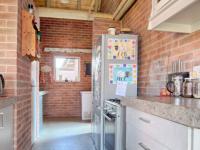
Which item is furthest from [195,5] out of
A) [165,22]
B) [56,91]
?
[56,91]

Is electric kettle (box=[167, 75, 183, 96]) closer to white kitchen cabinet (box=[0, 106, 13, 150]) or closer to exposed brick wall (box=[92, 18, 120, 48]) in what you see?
white kitchen cabinet (box=[0, 106, 13, 150])

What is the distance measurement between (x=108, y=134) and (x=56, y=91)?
4.25 metres

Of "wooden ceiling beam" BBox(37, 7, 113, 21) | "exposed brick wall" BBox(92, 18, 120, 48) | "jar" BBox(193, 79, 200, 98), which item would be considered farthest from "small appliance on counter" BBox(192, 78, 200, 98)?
"wooden ceiling beam" BBox(37, 7, 113, 21)

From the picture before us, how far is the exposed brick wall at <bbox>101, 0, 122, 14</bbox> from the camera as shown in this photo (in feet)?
14.3

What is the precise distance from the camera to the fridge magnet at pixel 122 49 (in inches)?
119

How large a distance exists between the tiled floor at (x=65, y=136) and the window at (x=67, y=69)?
143 cm

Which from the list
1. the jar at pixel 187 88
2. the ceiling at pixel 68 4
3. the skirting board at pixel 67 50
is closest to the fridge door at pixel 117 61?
the jar at pixel 187 88

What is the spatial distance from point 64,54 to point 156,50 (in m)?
4.48

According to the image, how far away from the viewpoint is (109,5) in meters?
4.83

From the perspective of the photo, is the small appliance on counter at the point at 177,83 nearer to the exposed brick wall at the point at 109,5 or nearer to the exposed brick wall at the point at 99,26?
the exposed brick wall at the point at 99,26

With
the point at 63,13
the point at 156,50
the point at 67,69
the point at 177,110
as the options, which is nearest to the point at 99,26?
the point at 63,13

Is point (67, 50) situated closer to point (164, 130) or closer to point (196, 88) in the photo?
point (196, 88)

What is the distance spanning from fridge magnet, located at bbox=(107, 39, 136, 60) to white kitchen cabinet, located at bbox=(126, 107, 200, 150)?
1345 mm

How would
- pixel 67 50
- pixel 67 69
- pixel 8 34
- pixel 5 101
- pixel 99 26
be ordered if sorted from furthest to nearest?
pixel 67 69
pixel 67 50
pixel 99 26
pixel 8 34
pixel 5 101
